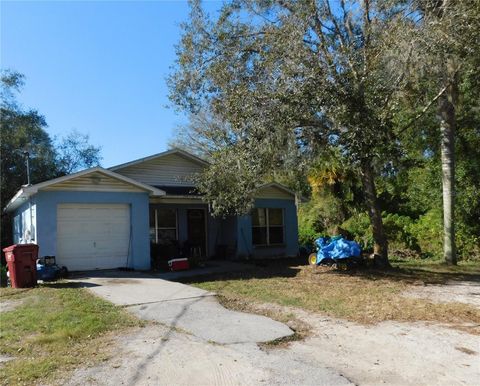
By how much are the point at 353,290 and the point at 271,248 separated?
996 cm

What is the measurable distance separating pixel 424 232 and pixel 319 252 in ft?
27.3

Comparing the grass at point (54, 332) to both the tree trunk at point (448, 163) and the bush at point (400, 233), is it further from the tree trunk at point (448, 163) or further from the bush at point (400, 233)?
the bush at point (400, 233)

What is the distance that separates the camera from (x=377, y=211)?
14.6 m

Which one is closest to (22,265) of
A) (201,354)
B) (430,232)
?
(201,354)

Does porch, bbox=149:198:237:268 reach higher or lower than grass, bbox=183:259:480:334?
higher

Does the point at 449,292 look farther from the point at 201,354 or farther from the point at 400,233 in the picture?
the point at 400,233

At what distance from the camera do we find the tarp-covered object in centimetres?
1448

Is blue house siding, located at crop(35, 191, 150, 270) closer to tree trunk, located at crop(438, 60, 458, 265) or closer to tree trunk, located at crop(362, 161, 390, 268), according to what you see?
tree trunk, located at crop(362, 161, 390, 268)

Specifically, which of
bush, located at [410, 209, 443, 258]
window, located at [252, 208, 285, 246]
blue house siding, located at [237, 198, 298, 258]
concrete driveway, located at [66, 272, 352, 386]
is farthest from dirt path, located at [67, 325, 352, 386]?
bush, located at [410, 209, 443, 258]

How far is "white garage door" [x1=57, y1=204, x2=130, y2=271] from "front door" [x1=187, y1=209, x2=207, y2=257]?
175 inches

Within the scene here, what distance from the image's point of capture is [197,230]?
797 inches

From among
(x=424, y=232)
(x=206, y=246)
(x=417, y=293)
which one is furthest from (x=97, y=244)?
(x=424, y=232)

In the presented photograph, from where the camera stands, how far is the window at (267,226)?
20.6m

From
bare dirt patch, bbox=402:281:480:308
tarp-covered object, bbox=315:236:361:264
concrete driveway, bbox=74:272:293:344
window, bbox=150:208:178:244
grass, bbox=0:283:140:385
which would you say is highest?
window, bbox=150:208:178:244
